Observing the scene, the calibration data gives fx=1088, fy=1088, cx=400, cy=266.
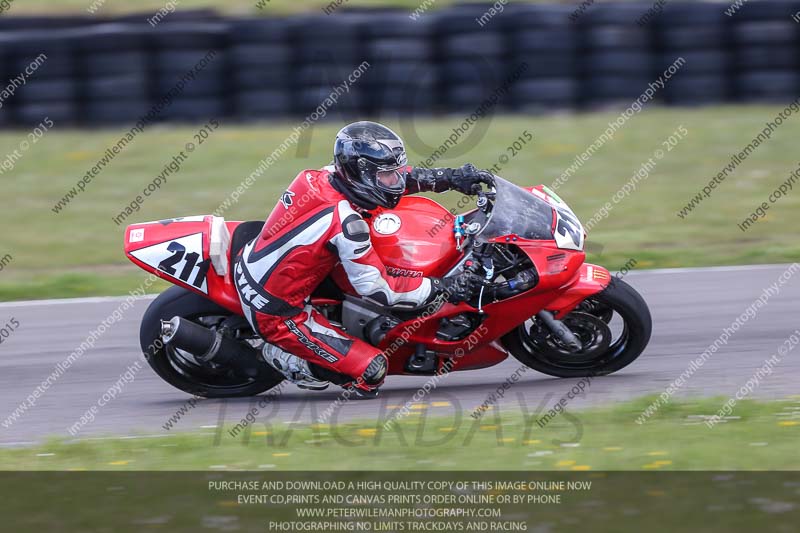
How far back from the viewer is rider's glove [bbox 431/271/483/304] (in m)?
6.25

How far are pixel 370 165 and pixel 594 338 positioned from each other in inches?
71.8

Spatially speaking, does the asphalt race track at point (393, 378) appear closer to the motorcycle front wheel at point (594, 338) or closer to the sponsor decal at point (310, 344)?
the motorcycle front wheel at point (594, 338)

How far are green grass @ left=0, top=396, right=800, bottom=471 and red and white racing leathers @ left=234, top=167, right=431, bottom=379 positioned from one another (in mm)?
492

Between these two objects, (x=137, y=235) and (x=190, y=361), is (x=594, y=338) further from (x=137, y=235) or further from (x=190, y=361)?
(x=137, y=235)

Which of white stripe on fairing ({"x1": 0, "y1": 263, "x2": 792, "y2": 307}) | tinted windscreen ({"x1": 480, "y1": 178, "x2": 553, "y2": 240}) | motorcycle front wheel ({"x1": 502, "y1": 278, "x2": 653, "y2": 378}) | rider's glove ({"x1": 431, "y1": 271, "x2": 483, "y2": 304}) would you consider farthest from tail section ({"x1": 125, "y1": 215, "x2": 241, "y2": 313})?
white stripe on fairing ({"x1": 0, "y1": 263, "x2": 792, "y2": 307})

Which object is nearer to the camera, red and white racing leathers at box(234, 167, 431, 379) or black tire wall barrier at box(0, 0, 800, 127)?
red and white racing leathers at box(234, 167, 431, 379)

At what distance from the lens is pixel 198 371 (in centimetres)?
696

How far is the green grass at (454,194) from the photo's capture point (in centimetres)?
1003

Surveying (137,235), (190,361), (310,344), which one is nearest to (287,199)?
(310,344)

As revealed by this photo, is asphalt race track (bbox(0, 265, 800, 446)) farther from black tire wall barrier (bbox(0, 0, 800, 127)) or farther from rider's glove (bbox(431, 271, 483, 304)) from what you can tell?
black tire wall barrier (bbox(0, 0, 800, 127))

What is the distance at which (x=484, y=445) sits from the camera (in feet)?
19.1

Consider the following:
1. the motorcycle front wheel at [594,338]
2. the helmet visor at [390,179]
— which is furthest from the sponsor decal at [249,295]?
the motorcycle front wheel at [594,338]
